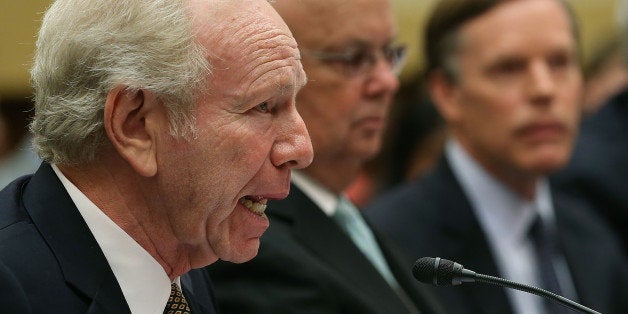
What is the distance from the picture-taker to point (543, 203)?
4359 mm

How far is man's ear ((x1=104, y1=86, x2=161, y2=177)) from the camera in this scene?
213cm

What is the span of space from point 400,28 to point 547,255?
114 inches

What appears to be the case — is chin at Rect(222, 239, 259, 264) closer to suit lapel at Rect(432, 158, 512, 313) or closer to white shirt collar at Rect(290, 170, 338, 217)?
white shirt collar at Rect(290, 170, 338, 217)

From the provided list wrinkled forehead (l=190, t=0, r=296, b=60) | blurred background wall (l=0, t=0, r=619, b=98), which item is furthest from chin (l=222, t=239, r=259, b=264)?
blurred background wall (l=0, t=0, r=619, b=98)

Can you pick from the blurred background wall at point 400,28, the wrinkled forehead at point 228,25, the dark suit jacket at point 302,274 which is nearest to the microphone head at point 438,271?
the dark suit jacket at point 302,274

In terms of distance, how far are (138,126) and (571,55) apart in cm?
243

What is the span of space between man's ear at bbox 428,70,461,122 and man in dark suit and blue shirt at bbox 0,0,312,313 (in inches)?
83.0

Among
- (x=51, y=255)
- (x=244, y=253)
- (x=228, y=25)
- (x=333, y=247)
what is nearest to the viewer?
(x=51, y=255)

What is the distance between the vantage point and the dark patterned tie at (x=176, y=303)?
2.25 m

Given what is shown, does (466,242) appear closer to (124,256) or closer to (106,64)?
(124,256)

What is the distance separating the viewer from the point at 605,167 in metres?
5.04

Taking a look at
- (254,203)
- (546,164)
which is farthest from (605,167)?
(254,203)

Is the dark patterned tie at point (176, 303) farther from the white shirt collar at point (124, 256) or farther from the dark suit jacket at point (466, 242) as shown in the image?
the dark suit jacket at point (466, 242)

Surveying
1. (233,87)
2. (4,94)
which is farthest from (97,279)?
(4,94)
